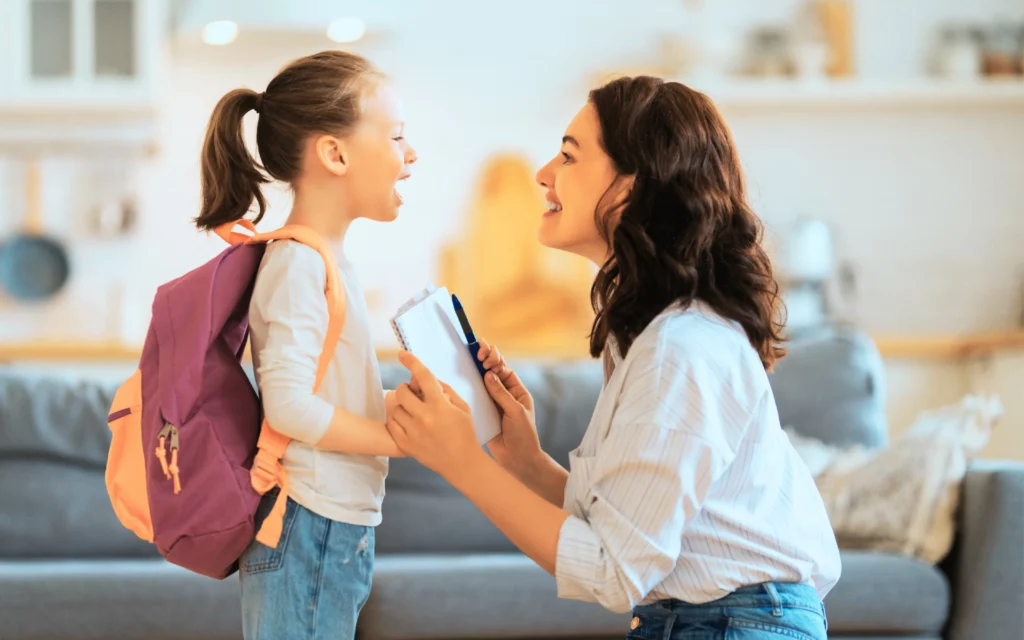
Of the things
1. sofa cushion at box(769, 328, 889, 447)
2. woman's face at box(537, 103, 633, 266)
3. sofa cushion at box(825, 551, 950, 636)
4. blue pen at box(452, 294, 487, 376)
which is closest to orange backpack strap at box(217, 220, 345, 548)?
blue pen at box(452, 294, 487, 376)

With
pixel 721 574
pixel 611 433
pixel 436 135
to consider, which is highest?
pixel 436 135

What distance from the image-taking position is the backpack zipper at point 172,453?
1.16 metres

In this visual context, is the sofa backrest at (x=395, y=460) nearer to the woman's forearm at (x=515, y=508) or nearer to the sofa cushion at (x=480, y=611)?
the sofa cushion at (x=480, y=611)

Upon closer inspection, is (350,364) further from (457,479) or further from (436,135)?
(436,135)

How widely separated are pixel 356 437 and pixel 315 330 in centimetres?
12

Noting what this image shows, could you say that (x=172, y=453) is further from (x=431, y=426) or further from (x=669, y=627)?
(x=669, y=627)

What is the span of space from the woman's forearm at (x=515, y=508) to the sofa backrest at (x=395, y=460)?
1354mm

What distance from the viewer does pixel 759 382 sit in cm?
114

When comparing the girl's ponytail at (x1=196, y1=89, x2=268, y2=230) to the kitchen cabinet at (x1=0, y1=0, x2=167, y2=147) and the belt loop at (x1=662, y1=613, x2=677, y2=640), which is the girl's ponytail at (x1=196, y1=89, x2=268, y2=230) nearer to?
the belt loop at (x1=662, y1=613, x2=677, y2=640)

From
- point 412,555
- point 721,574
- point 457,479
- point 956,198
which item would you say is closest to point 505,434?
point 457,479

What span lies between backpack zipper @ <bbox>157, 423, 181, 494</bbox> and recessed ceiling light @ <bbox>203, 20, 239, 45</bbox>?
9.73 ft

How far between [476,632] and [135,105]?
2541mm

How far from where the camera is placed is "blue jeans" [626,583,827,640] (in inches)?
44.3

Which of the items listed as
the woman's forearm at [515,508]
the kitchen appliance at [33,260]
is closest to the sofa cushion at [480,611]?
the woman's forearm at [515,508]
